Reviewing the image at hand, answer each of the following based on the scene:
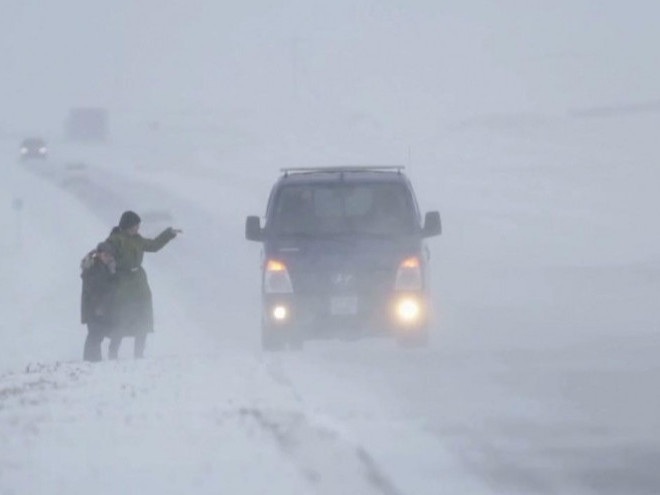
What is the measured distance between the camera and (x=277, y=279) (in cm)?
1875

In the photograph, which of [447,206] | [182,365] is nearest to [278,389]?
[182,365]

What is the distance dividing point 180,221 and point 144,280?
1381 inches

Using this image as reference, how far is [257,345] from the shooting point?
22141 mm

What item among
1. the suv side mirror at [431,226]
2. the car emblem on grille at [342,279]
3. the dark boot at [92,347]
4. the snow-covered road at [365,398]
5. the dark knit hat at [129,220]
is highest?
the dark knit hat at [129,220]

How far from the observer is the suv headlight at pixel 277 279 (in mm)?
18734

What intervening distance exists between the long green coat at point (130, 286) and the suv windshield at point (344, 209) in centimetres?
175

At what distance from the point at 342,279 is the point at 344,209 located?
3.75 feet

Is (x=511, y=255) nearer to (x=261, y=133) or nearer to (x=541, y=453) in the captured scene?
(x=541, y=453)

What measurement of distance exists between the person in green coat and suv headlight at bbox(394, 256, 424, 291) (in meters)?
2.49

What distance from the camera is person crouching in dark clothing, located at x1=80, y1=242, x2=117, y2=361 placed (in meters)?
17.9

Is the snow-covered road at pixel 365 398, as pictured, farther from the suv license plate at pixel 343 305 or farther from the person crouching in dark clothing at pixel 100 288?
the person crouching in dark clothing at pixel 100 288

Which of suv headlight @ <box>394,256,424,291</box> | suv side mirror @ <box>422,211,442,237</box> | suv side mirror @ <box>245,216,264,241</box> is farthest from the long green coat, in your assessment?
suv side mirror @ <box>422,211,442,237</box>

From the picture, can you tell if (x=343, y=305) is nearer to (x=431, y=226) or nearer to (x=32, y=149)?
(x=431, y=226)

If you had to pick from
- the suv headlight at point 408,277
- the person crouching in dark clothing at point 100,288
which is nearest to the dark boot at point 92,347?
the person crouching in dark clothing at point 100,288
